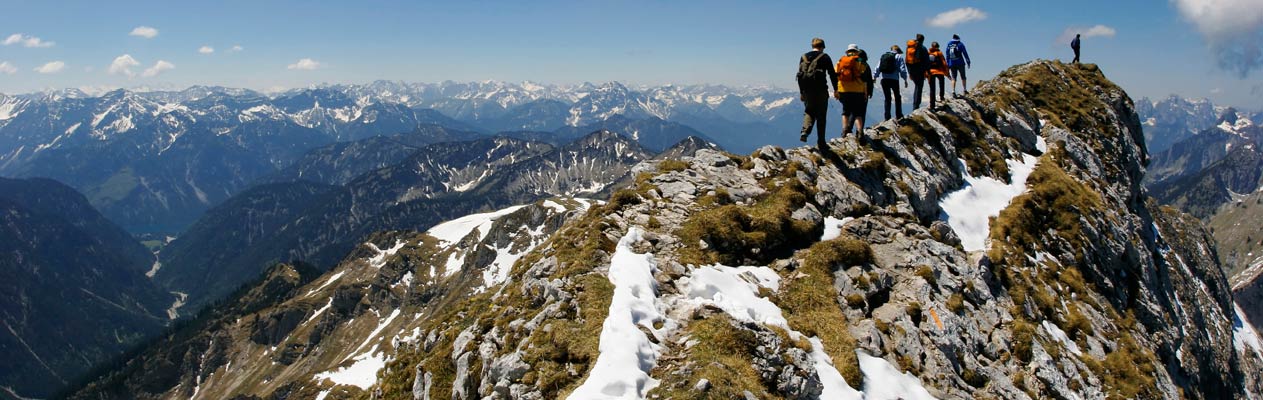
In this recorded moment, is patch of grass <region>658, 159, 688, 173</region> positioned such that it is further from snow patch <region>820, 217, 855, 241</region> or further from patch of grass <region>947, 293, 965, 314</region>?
patch of grass <region>947, 293, 965, 314</region>

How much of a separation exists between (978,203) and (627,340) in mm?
29960

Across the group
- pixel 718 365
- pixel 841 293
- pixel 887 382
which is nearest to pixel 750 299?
pixel 841 293

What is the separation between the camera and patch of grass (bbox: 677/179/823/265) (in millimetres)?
20141

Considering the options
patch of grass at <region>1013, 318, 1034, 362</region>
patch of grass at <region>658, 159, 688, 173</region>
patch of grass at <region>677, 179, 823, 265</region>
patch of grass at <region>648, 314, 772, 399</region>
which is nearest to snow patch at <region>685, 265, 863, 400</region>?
patch of grass at <region>677, 179, 823, 265</region>

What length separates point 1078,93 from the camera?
5844 centimetres

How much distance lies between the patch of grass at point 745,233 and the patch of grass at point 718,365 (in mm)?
4983

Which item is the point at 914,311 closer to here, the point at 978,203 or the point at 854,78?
the point at 854,78

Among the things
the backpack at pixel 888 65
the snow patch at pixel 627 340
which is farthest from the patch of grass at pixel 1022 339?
the backpack at pixel 888 65

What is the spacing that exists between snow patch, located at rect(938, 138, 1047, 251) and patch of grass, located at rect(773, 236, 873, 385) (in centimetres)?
1104

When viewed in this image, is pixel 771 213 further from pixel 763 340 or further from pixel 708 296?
pixel 763 340

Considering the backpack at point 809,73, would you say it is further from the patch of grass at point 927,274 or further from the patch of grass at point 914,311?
the patch of grass at point 914,311

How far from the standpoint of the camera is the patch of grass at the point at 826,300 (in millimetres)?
15559

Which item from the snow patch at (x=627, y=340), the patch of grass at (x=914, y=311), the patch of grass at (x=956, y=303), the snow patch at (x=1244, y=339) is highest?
the snow patch at (x=627, y=340)

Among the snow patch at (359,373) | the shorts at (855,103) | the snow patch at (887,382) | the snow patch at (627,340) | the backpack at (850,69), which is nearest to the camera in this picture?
the snow patch at (627,340)
